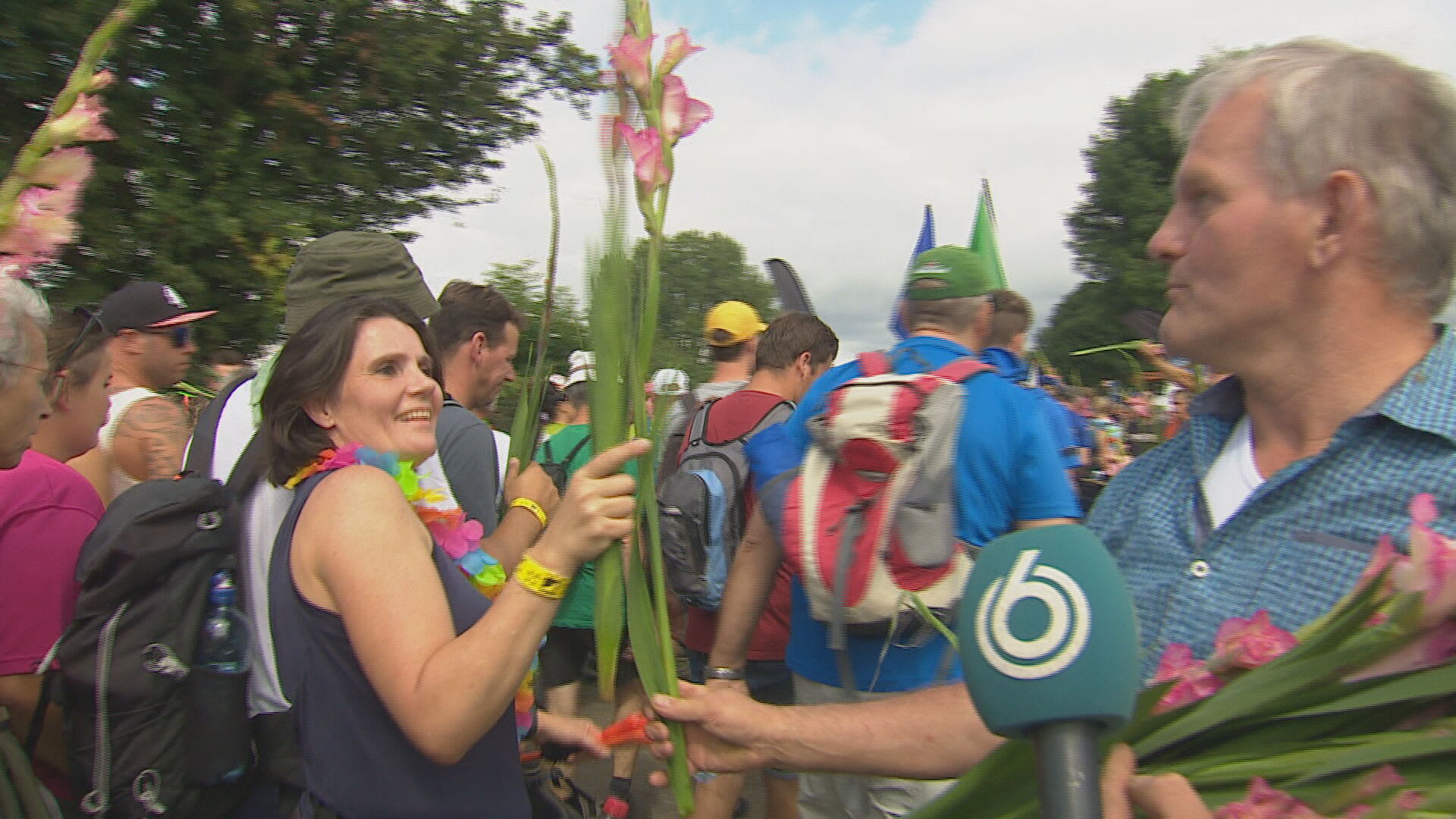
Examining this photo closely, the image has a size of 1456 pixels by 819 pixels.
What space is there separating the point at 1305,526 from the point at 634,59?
3.38ft

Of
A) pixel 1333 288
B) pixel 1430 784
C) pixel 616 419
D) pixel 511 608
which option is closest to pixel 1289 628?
pixel 1430 784

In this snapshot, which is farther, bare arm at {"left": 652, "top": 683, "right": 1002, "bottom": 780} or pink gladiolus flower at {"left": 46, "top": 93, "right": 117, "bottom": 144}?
bare arm at {"left": 652, "top": 683, "right": 1002, "bottom": 780}

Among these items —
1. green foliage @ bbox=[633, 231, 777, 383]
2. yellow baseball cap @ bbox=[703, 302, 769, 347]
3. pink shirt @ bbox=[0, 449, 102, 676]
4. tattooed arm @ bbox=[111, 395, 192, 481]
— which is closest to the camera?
green foliage @ bbox=[633, 231, 777, 383]

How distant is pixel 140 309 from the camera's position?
3.15m

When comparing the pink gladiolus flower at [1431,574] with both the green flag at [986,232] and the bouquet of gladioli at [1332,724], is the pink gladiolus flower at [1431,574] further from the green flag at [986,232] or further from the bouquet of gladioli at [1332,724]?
the green flag at [986,232]

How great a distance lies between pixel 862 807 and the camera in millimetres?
2613

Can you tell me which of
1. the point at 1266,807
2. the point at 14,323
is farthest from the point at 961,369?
the point at 14,323

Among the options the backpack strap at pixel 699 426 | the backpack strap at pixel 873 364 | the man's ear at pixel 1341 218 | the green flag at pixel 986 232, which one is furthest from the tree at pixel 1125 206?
the man's ear at pixel 1341 218

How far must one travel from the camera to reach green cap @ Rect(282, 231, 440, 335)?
2531mm

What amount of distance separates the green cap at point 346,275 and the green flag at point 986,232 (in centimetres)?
239

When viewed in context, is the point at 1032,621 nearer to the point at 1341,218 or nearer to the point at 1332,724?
the point at 1332,724

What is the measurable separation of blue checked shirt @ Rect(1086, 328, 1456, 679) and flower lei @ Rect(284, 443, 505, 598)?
50.1 inches

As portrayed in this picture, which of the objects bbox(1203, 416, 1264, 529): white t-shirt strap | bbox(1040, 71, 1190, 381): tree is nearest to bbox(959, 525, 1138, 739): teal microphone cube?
bbox(1203, 416, 1264, 529): white t-shirt strap

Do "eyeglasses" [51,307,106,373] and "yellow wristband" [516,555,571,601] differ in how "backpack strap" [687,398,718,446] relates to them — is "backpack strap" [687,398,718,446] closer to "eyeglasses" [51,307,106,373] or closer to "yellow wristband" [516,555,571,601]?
"eyeglasses" [51,307,106,373]
